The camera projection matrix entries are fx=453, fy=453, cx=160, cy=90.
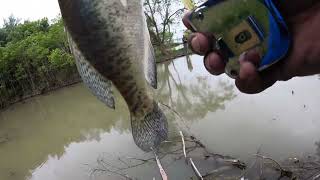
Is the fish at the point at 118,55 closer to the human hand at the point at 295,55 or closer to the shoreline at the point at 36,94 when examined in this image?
the human hand at the point at 295,55

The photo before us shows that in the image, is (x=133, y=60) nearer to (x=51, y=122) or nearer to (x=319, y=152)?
(x=319, y=152)

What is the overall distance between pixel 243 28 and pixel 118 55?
2.06 ft

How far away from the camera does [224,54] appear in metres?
1.50

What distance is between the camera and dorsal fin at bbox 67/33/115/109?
6.09ft

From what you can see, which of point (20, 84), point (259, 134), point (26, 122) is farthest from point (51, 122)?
point (259, 134)

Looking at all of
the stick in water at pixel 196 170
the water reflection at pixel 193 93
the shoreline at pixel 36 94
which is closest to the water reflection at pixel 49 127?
the shoreline at pixel 36 94

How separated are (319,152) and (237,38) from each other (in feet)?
33.5

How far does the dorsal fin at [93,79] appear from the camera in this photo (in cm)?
186

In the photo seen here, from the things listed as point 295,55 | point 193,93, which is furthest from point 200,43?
point 193,93

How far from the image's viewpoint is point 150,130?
2.00m

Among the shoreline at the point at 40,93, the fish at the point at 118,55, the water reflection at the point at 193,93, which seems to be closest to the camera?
the fish at the point at 118,55

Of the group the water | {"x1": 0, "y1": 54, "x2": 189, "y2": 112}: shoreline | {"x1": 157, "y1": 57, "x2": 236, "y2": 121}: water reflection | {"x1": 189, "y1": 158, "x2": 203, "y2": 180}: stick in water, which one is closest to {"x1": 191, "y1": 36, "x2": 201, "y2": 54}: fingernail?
{"x1": 189, "y1": 158, "x2": 203, "y2": 180}: stick in water

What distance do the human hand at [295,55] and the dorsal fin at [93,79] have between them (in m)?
0.61

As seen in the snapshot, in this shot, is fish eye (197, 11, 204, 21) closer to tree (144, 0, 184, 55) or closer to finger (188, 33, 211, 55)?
finger (188, 33, 211, 55)
